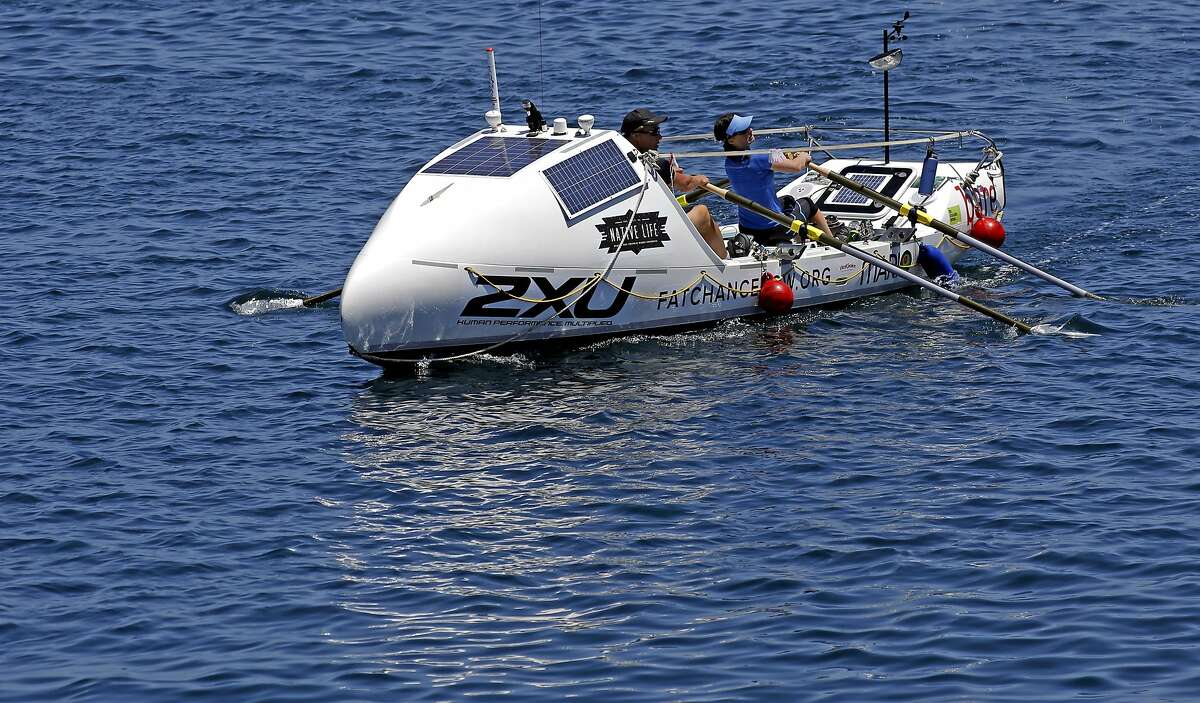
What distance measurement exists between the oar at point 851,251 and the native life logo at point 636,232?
2.80ft

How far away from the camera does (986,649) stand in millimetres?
13812

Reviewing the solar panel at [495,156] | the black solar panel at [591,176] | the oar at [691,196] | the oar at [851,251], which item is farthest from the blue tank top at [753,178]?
the solar panel at [495,156]

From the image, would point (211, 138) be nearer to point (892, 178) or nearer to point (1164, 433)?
point (892, 178)

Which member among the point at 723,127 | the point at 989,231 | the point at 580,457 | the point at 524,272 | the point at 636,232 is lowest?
the point at 580,457

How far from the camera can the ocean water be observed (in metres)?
14.0

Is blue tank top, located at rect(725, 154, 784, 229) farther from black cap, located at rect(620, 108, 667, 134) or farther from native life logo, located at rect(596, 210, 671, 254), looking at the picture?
native life logo, located at rect(596, 210, 671, 254)

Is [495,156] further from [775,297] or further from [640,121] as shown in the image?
[775,297]

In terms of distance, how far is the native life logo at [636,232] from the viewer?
21.0m

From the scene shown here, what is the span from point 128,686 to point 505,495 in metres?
4.68

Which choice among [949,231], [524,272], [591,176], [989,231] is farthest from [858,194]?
[524,272]

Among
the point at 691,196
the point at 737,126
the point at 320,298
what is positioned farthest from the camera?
the point at 691,196

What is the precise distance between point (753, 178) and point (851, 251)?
158cm

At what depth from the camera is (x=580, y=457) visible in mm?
18156

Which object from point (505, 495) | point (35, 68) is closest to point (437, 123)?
point (35, 68)
